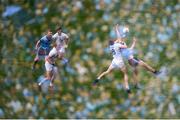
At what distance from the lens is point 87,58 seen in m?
6.34

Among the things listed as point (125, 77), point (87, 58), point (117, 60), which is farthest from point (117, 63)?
point (87, 58)

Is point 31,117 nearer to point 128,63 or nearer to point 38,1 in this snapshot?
point 38,1

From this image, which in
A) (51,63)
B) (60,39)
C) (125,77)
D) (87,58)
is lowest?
(125,77)

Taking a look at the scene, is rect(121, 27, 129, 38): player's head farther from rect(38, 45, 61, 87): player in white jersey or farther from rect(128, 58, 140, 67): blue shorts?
rect(38, 45, 61, 87): player in white jersey

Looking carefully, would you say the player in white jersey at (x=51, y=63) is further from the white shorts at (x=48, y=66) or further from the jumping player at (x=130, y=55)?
the jumping player at (x=130, y=55)

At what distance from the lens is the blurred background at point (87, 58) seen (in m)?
6.01

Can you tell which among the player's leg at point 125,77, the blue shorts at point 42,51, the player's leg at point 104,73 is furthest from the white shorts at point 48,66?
the player's leg at point 125,77

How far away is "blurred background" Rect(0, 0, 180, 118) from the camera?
19.7ft

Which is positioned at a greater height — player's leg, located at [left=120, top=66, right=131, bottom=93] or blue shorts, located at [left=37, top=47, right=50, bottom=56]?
blue shorts, located at [left=37, top=47, right=50, bottom=56]

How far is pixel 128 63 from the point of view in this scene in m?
5.02

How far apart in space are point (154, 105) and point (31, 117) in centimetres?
162

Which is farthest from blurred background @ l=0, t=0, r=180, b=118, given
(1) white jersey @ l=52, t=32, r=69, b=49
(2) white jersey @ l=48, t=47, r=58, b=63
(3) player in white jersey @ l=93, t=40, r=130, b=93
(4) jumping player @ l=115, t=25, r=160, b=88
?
(2) white jersey @ l=48, t=47, r=58, b=63

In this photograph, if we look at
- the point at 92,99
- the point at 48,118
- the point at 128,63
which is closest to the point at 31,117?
the point at 48,118

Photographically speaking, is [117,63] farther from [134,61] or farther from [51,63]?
[51,63]
